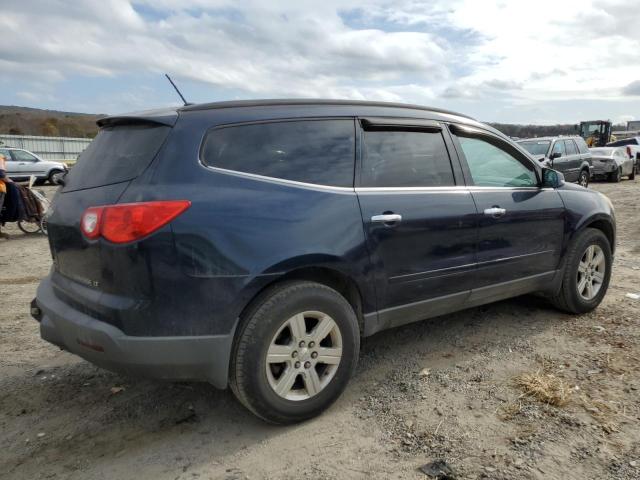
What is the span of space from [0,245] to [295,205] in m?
8.05

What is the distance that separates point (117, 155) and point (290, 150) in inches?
37.7

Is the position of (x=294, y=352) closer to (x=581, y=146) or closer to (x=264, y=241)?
(x=264, y=241)

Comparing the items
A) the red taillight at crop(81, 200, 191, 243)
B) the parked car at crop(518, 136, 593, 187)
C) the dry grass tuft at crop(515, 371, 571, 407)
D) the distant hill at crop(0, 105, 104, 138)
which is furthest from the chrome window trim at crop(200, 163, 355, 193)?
the distant hill at crop(0, 105, 104, 138)

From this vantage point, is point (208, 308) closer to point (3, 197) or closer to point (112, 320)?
point (112, 320)

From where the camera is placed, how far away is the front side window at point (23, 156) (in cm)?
1994

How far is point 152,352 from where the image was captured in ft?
8.59

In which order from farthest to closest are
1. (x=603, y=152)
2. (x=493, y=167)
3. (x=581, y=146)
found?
(x=603, y=152), (x=581, y=146), (x=493, y=167)

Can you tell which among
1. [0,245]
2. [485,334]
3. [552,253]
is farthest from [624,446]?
[0,245]

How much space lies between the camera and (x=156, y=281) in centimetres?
257

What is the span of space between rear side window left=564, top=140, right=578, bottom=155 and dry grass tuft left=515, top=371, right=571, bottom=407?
13504 millimetres

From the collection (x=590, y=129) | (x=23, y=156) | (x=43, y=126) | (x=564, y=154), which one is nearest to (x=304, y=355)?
(x=564, y=154)

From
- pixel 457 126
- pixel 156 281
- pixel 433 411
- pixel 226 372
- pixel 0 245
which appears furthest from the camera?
pixel 0 245

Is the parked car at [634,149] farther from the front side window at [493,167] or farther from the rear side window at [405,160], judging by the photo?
the rear side window at [405,160]

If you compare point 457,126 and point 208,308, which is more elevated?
point 457,126
